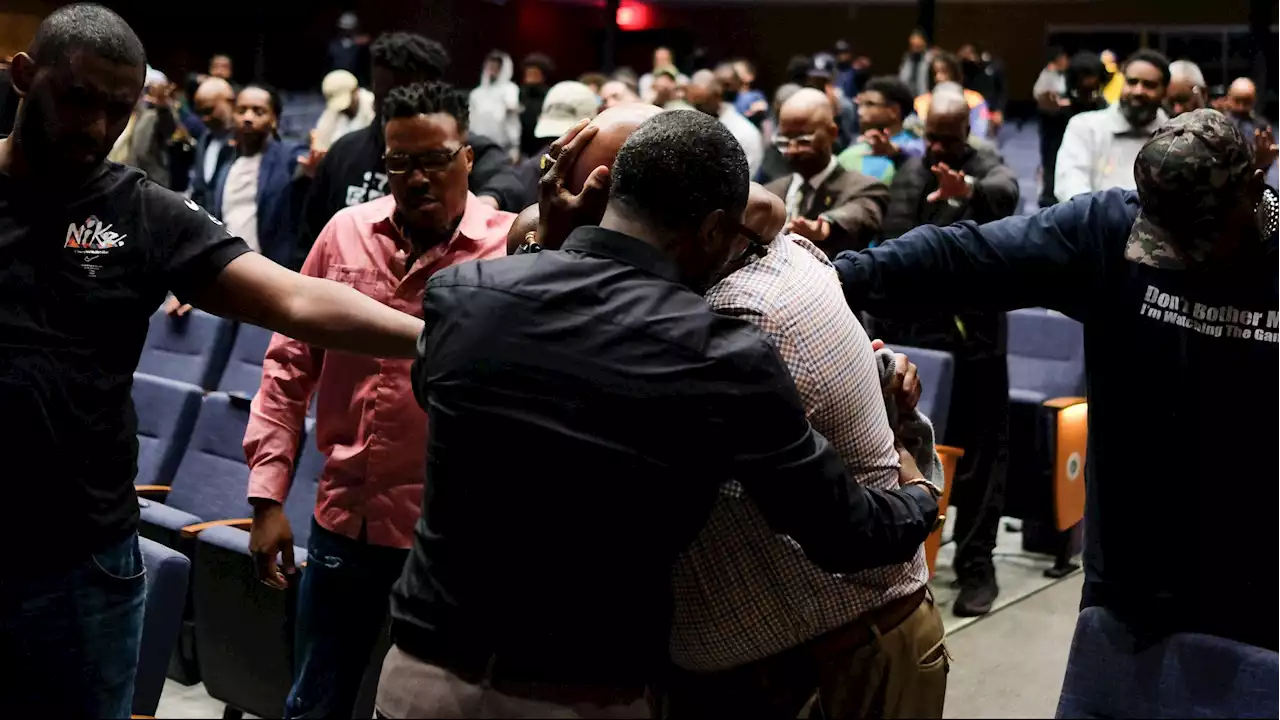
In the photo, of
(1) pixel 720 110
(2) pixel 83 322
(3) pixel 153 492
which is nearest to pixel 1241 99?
(1) pixel 720 110

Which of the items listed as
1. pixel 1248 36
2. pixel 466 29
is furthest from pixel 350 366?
pixel 1248 36

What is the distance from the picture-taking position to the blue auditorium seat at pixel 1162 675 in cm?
176

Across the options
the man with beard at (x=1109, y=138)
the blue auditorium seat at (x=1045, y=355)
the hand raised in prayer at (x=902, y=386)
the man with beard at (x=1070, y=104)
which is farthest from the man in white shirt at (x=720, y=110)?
the hand raised in prayer at (x=902, y=386)

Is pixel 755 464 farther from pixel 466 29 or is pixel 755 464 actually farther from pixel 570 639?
pixel 466 29

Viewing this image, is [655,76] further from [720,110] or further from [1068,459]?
[1068,459]

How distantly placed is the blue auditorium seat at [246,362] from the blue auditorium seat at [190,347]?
89 mm

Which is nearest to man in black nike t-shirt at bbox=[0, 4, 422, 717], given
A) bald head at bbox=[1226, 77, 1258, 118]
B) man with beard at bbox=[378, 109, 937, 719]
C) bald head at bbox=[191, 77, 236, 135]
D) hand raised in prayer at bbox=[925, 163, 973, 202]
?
man with beard at bbox=[378, 109, 937, 719]

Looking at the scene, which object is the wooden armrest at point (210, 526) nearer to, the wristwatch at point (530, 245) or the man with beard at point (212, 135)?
the wristwatch at point (530, 245)

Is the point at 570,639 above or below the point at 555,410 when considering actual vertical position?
below

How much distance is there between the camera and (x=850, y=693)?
1.76 metres

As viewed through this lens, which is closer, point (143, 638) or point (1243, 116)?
point (143, 638)

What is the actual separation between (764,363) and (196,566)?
2.38m

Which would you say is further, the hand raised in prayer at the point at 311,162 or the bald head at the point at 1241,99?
the bald head at the point at 1241,99

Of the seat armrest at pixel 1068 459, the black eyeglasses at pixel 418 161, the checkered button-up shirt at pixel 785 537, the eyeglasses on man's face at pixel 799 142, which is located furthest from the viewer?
the seat armrest at pixel 1068 459
